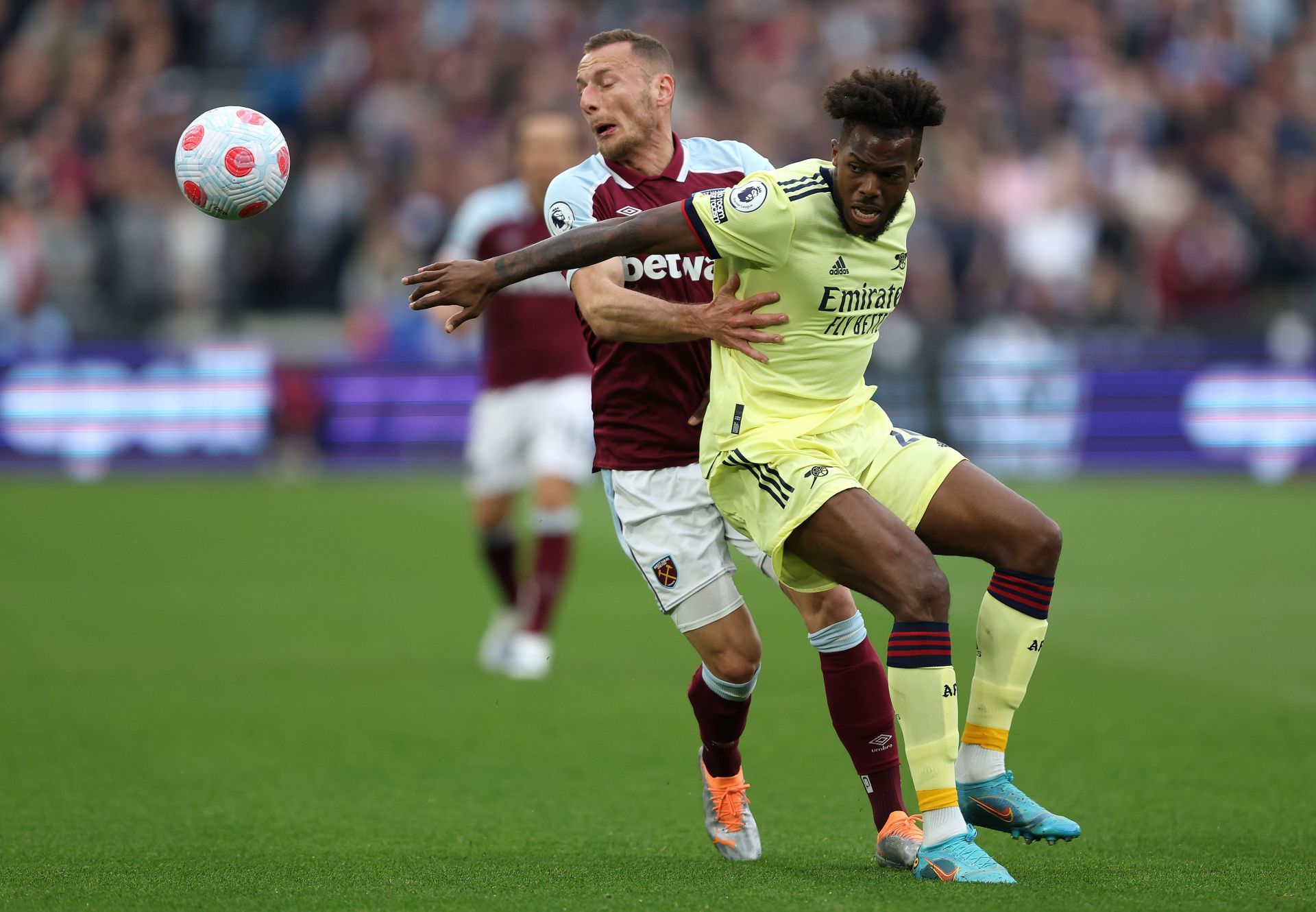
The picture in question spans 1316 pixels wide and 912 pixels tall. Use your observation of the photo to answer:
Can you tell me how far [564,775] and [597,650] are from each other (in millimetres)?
3147

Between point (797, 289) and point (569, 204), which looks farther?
point (569, 204)

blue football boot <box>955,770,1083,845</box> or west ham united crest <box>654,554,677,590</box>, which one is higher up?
west ham united crest <box>654,554,677,590</box>

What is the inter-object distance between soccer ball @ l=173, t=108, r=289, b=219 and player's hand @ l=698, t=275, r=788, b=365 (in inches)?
64.2

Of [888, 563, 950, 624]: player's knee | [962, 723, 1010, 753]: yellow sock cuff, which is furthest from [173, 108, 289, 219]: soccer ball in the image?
[962, 723, 1010, 753]: yellow sock cuff

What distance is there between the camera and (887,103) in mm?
4859

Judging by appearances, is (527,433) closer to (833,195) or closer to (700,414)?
(700,414)

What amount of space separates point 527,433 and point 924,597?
5207 mm

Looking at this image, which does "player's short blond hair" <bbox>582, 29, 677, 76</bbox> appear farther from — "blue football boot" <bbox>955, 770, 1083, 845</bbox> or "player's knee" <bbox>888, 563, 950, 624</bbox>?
"blue football boot" <bbox>955, 770, 1083, 845</bbox>

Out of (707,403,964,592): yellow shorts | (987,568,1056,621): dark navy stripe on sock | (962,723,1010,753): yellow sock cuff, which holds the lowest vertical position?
(962,723,1010,753): yellow sock cuff

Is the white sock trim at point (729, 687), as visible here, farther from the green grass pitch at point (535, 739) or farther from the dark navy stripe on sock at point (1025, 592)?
the dark navy stripe on sock at point (1025, 592)

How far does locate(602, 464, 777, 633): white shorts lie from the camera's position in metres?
5.67

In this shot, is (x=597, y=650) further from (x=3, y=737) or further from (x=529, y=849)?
(x=529, y=849)

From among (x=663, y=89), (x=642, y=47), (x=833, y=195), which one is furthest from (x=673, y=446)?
(x=642, y=47)

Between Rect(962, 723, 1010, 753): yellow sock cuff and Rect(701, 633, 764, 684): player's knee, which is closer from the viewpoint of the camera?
Rect(962, 723, 1010, 753): yellow sock cuff
